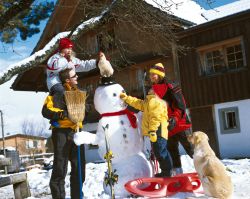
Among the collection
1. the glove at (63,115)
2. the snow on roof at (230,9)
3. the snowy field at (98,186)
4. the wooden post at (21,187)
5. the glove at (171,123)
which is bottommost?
the snowy field at (98,186)

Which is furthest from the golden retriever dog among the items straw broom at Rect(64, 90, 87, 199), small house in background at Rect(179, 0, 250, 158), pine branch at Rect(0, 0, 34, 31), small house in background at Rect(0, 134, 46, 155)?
small house in background at Rect(0, 134, 46, 155)

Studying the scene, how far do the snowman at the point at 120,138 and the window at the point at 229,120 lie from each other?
10877mm

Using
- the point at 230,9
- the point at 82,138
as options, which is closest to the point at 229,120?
the point at 230,9

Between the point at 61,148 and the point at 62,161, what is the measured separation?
0.16 m

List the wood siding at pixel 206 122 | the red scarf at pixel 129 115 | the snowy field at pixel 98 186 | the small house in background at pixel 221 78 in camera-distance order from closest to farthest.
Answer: the red scarf at pixel 129 115 → the snowy field at pixel 98 186 → the small house in background at pixel 221 78 → the wood siding at pixel 206 122

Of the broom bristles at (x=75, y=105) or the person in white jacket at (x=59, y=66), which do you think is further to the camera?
the person in white jacket at (x=59, y=66)

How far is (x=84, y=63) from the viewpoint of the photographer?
5449 mm

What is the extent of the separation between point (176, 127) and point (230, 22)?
10845mm

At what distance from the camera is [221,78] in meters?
15.7

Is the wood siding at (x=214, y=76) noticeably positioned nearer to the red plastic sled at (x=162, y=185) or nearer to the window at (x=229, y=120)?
the window at (x=229, y=120)

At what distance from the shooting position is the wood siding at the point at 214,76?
1512cm

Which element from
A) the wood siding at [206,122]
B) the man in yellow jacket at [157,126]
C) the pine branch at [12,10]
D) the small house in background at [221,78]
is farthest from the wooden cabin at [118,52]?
the man in yellow jacket at [157,126]

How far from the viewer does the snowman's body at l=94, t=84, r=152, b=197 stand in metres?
5.03

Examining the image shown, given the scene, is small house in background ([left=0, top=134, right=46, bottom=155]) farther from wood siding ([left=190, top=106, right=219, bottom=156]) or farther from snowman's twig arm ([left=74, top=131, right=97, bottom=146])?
snowman's twig arm ([left=74, top=131, right=97, bottom=146])
